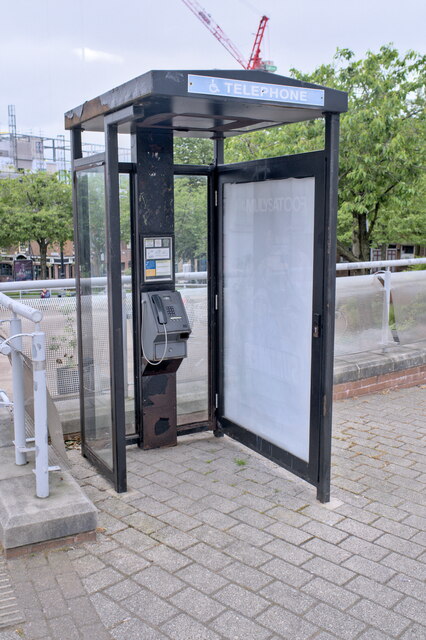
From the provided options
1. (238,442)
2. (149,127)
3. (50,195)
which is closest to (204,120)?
(149,127)

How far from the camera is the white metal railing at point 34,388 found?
360 centimetres

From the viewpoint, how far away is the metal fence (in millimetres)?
5117

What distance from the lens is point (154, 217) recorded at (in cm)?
493

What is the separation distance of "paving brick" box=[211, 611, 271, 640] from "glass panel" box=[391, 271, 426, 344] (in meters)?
5.12

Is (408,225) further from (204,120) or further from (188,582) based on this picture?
(188,582)

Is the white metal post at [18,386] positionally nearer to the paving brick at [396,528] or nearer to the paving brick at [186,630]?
the paving brick at [186,630]

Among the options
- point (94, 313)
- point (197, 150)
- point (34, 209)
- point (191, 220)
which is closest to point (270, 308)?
point (191, 220)

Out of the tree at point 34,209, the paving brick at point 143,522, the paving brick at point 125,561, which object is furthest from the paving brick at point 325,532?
the tree at point 34,209

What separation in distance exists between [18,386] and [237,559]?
5.83 feet

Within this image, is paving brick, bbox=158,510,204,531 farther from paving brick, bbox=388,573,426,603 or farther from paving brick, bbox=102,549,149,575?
paving brick, bbox=388,573,426,603

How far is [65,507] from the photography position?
12.1ft

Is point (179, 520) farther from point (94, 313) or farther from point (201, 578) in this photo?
point (94, 313)

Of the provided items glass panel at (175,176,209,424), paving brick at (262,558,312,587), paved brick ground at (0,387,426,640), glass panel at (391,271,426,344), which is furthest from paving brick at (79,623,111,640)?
glass panel at (391,271,426,344)

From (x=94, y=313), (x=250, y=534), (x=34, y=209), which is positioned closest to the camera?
(x=250, y=534)
